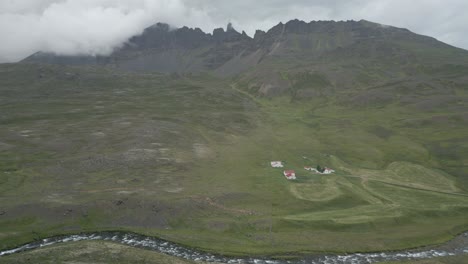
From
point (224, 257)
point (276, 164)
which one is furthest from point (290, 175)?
point (224, 257)

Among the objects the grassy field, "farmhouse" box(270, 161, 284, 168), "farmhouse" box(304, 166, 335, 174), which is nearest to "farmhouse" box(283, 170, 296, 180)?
the grassy field

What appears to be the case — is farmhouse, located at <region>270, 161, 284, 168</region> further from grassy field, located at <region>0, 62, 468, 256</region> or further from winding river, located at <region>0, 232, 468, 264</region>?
winding river, located at <region>0, 232, 468, 264</region>

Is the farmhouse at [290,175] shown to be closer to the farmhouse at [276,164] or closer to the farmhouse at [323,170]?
the farmhouse at [276,164]

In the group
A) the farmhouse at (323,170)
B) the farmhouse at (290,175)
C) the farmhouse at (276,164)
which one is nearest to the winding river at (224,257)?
the farmhouse at (290,175)

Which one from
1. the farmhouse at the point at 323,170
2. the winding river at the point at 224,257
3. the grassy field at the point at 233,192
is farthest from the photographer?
the farmhouse at the point at 323,170

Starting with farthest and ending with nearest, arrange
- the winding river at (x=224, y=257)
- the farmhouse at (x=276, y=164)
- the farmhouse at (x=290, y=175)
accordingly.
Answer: the farmhouse at (x=276, y=164), the farmhouse at (x=290, y=175), the winding river at (x=224, y=257)

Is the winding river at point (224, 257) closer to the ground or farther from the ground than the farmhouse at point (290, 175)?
closer to the ground

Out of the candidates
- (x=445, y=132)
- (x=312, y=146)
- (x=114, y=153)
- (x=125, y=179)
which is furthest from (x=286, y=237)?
(x=445, y=132)

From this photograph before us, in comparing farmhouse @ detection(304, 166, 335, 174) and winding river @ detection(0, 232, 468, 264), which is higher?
farmhouse @ detection(304, 166, 335, 174)
